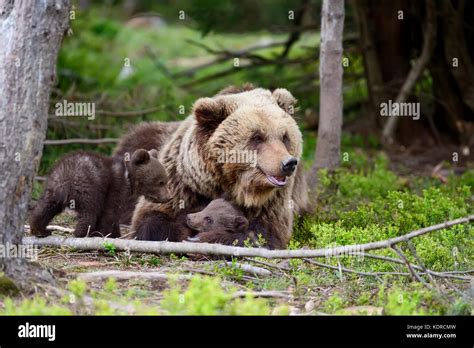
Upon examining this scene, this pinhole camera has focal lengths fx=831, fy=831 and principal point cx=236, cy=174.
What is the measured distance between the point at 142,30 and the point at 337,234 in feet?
52.5

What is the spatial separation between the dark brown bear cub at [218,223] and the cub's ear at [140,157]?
25.6 inches

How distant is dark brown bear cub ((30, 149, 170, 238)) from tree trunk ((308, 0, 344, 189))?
255cm

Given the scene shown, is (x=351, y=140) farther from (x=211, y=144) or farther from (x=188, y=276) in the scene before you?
(x=188, y=276)

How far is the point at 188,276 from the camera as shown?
5902 mm

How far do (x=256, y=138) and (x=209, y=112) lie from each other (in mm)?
500

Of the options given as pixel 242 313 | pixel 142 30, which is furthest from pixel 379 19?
pixel 142 30

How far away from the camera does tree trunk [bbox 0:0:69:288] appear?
550 cm

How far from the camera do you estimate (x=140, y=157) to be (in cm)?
746

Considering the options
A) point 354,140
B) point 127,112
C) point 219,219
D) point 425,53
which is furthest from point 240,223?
point 354,140

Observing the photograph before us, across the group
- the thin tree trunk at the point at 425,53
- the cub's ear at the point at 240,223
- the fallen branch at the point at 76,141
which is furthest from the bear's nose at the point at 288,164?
the thin tree trunk at the point at 425,53

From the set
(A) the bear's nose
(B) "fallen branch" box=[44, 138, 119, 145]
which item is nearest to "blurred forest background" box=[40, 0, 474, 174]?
(B) "fallen branch" box=[44, 138, 119, 145]

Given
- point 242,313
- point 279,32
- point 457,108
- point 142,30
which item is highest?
point 142,30

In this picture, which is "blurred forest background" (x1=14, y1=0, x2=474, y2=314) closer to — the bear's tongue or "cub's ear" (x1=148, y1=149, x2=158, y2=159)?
the bear's tongue

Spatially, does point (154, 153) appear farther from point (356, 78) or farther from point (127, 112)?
point (356, 78)
